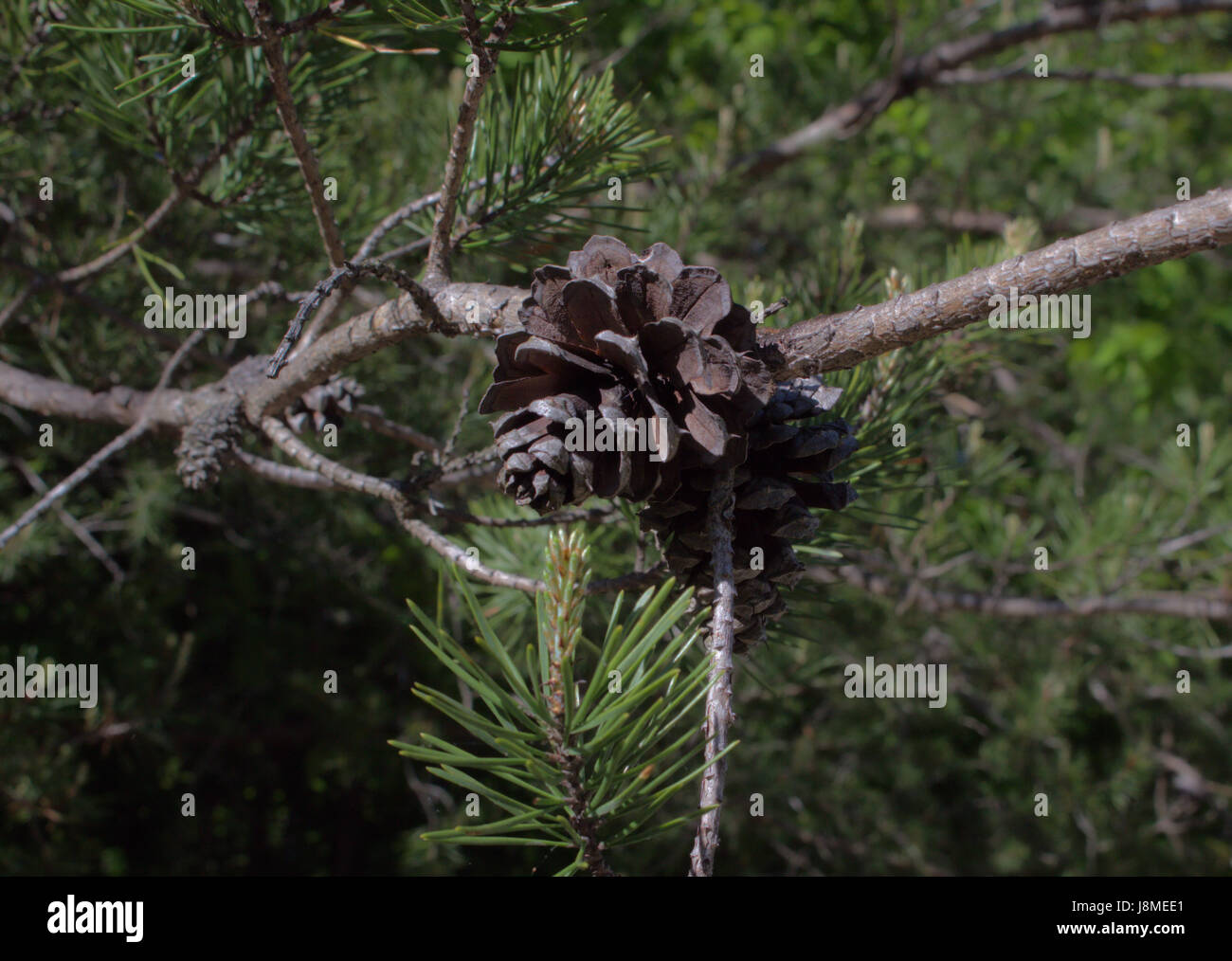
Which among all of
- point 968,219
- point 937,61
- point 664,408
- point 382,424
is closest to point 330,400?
point 382,424

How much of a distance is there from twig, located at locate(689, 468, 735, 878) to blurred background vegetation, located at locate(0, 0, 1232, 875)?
0.81 feet

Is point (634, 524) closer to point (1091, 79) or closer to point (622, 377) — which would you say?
point (622, 377)

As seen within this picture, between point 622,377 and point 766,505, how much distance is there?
0.38 ft

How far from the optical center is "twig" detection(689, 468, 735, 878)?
39 centimetres

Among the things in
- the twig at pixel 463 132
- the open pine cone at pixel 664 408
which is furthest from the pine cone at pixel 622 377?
the twig at pixel 463 132

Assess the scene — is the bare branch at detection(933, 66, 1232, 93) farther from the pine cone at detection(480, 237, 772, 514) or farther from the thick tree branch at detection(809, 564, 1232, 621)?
the pine cone at detection(480, 237, 772, 514)

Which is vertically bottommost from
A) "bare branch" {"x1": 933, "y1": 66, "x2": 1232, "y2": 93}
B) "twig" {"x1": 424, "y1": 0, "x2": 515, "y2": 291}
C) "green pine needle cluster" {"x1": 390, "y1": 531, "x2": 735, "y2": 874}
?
"green pine needle cluster" {"x1": 390, "y1": 531, "x2": 735, "y2": 874}

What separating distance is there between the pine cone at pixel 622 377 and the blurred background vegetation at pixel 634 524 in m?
0.25

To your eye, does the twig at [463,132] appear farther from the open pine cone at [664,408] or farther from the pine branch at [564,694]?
the pine branch at [564,694]

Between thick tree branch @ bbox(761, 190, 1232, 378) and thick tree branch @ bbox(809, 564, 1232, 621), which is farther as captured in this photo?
thick tree branch @ bbox(809, 564, 1232, 621)

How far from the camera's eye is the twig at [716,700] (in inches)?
15.3

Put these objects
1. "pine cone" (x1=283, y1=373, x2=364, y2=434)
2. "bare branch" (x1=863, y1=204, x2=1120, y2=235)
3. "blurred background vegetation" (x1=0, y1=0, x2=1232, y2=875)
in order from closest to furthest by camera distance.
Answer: "pine cone" (x1=283, y1=373, x2=364, y2=434) < "blurred background vegetation" (x1=0, y1=0, x2=1232, y2=875) < "bare branch" (x1=863, y1=204, x2=1120, y2=235)

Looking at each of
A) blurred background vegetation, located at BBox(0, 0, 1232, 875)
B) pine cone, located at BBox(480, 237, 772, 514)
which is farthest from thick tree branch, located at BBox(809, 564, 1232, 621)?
pine cone, located at BBox(480, 237, 772, 514)

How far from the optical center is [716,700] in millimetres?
413
